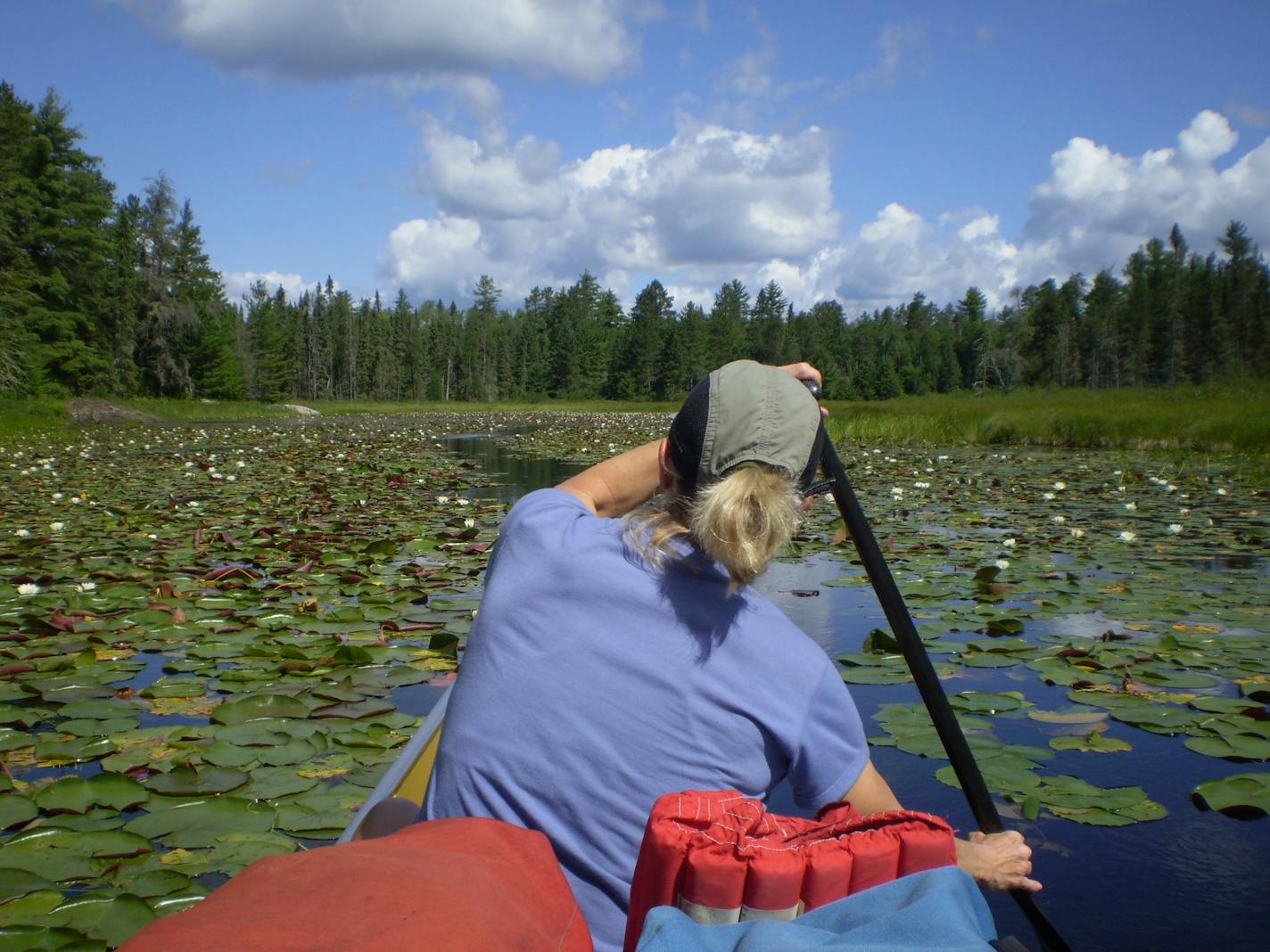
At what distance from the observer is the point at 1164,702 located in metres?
3.60

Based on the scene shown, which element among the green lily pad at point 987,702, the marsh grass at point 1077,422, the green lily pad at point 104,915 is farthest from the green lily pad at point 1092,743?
the marsh grass at point 1077,422

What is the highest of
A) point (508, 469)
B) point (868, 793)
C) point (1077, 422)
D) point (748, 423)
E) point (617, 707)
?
point (1077, 422)

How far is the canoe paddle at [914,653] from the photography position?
2115 millimetres

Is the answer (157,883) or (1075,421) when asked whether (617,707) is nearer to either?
(157,883)

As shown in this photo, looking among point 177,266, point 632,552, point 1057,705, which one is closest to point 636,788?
point 632,552

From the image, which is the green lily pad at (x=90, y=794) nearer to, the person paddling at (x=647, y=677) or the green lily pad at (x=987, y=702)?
the person paddling at (x=647, y=677)

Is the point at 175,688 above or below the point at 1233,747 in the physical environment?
below

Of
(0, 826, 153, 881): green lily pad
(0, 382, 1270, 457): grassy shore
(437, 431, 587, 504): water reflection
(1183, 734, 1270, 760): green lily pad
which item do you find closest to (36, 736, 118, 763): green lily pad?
(0, 826, 153, 881): green lily pad

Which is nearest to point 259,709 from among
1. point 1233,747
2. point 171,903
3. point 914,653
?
point 171,903

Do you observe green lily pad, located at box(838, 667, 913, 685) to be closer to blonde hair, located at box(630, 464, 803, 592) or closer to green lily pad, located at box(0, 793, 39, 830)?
blonde hair, located at box(630, 464, 803, 592)

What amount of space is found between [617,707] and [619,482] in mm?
573

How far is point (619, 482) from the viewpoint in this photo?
1897 millimetres

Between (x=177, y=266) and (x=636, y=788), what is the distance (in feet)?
176

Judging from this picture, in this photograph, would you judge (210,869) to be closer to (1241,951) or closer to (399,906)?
(399,906)
